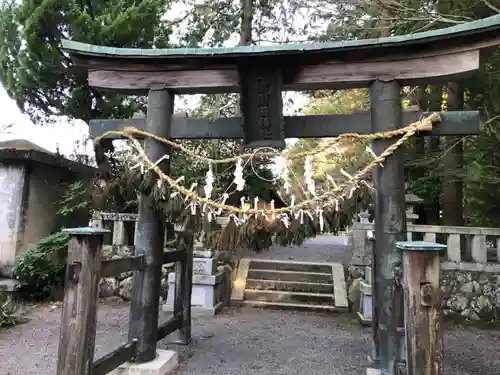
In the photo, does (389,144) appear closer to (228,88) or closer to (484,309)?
(228,88)

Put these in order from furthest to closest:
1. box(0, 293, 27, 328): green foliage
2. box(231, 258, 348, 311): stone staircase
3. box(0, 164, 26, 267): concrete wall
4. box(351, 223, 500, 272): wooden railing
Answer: box(0, 164, 26, 267): concrete wall → box(231, 258, 348, 311): stone staircase → box(351, 223, 500, 272): wooden railing → box(0, 293, 27, 328): green foliage

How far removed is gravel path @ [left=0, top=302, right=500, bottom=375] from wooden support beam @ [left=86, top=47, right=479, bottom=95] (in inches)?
119

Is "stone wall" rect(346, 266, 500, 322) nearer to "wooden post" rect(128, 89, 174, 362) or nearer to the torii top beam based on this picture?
the torii top beam

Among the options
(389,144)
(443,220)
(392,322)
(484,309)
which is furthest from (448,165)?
(392,322)

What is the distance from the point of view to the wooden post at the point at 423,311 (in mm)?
2395

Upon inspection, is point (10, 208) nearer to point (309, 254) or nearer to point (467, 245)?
point (309, 254)

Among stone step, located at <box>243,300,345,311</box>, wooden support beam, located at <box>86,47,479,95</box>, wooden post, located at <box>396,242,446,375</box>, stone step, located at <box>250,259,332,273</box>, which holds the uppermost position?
wooden support beam, located at <box>86,47,479,95</box>

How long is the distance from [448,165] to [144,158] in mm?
5393

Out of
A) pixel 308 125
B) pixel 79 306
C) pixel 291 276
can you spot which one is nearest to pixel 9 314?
pixel 79 306

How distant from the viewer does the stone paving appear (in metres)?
4.19

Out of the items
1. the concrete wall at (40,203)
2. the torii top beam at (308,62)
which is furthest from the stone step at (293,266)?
the torii top beam at (308,62)

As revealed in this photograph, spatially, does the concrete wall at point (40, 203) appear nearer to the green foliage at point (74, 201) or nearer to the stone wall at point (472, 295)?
the green foliage at point (74, 201)

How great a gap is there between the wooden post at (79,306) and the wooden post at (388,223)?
93.9 inches

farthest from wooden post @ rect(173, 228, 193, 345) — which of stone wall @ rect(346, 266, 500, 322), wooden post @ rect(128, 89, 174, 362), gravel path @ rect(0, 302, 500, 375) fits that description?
stone wall @ rect(346, 266, 500, 322)
